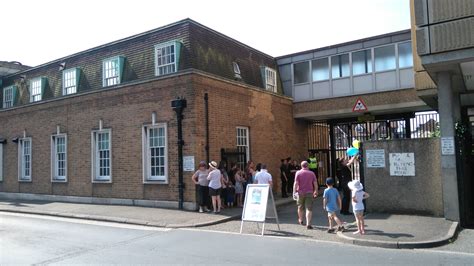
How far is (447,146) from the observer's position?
10.4m

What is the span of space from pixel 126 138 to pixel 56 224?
15.6ft

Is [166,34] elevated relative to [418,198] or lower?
elevated

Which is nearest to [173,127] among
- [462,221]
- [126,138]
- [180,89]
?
[180,89]

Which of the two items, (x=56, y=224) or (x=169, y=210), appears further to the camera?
(x=169, y=210)

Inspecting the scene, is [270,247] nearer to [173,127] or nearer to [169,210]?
[169,210]

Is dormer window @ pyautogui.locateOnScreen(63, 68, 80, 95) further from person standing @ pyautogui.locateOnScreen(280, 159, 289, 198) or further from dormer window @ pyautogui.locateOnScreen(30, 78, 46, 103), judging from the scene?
person standing @ pyautogui.locateOnScreen(280, 159, 289, 198)

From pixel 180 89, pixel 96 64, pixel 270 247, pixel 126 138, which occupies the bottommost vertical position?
pixel 270 247

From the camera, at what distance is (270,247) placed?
8.51 metres

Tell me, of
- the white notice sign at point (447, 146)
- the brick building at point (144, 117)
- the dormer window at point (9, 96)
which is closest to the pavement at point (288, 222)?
the brick building at point (144, 117)

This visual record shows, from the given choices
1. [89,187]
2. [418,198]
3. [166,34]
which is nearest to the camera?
[418,198]

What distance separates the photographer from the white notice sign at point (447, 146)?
34.0ft

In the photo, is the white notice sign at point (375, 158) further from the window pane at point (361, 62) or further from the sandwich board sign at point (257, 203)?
the window pane at point (361, 62)

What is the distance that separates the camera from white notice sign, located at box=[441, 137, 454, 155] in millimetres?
10375

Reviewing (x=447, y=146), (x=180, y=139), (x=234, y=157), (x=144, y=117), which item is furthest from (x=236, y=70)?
(x=447, y=146)
